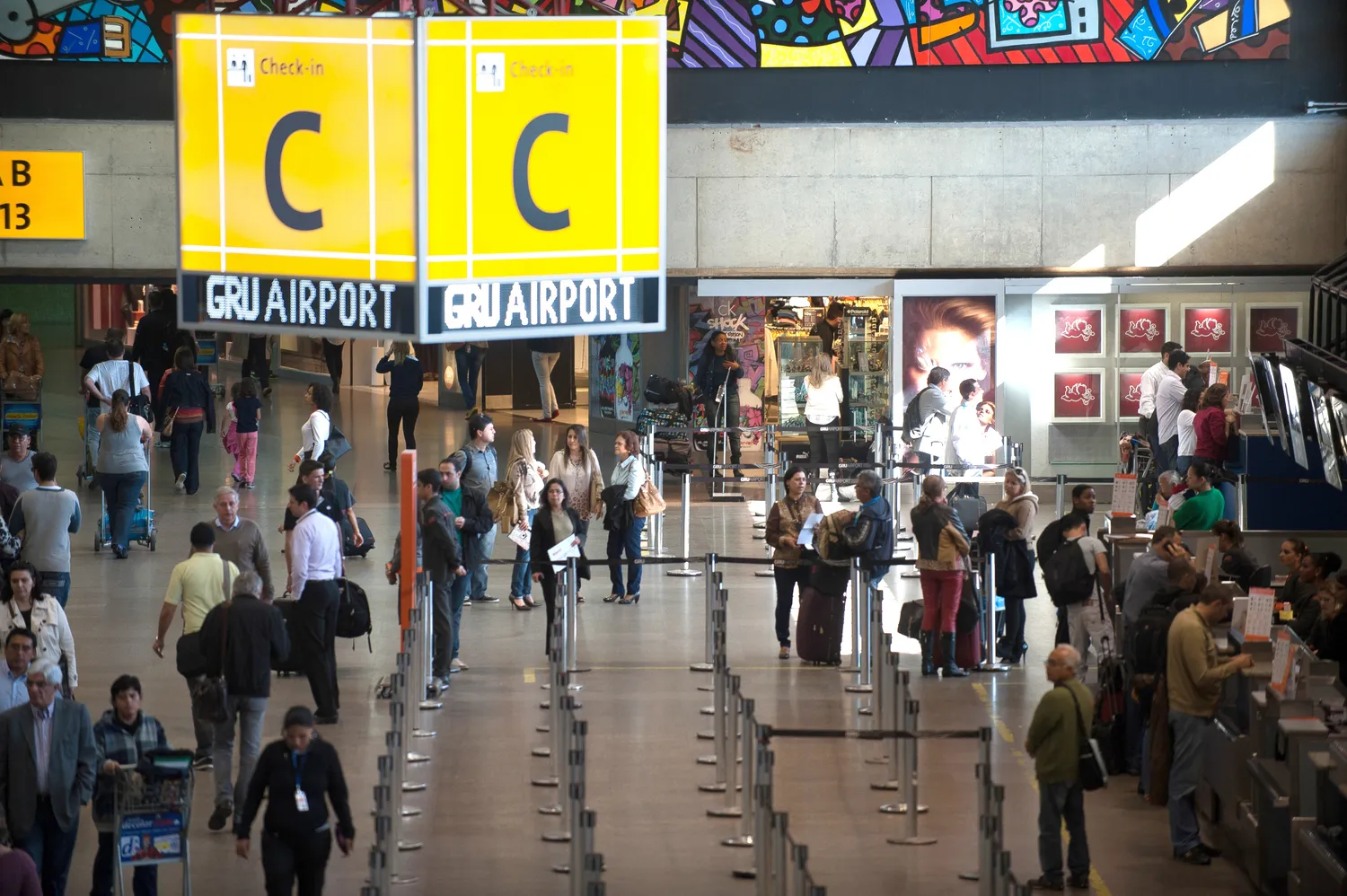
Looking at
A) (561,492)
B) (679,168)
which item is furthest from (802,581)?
(679,168)

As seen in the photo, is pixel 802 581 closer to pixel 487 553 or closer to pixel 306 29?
pixel 487 553

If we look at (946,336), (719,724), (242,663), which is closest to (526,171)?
(242,663)

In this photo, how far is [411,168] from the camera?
9188 millimetres

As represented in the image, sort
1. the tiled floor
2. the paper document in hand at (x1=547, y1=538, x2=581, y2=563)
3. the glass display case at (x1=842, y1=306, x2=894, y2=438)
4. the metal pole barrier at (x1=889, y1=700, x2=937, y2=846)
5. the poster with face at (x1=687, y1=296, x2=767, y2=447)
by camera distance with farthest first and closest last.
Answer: the poster with face at (x1=687, y1=296, x2=767, y2=447)
the glass display case at (x1=842, y1=306, x2=894, y2=438)
the paper document in hand at (x1=547, y1=538, x2=581, y2=563)
the metal pole barrier at (x1=889, y1=700, x2=937, y2=846)
the tiled floor

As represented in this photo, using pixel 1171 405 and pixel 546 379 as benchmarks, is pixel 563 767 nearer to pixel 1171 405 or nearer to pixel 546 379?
pixel 1171 405

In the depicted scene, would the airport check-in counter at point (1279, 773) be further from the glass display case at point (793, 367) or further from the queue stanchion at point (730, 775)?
the glass display case at point (793, 367)

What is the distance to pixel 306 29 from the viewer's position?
9195 millimetres

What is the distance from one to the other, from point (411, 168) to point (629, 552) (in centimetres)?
926

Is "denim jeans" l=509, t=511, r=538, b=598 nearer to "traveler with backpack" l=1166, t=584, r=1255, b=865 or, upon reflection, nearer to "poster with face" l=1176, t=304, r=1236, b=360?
"traveler with backpack" l=1166, t=584, r=1255, b=865

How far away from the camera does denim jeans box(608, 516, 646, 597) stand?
59.3 feet

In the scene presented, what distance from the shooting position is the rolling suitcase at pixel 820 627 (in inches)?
616

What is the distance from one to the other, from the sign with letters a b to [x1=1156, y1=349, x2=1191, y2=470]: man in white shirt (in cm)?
1306

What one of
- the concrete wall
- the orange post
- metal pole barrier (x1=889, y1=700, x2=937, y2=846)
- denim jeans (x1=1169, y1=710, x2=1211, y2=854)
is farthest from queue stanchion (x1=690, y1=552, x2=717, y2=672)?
the concrete wall

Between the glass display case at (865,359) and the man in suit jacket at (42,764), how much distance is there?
17.3 meters
